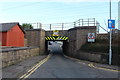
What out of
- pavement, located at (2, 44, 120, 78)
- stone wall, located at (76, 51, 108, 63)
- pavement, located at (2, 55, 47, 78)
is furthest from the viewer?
stone wall, located at (76, 51, 108, 63)

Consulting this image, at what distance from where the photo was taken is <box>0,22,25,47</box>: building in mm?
25062

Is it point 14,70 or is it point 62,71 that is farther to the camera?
point 62,71

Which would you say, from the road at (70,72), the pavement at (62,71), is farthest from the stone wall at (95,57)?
the road at (70,72)

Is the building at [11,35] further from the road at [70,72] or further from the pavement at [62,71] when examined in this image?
the road at [70,72]

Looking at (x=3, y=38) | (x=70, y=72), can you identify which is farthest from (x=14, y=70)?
(x=3, y=38)

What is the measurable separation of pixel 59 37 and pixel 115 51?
17.6 m

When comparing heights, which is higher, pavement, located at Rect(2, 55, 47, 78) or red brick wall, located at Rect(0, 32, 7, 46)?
red brick wall, located at Rect(0, 32, 7, 46)

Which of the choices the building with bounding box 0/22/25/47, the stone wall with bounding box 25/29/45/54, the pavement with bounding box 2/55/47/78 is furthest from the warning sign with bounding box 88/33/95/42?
the building with bounding box 0/22/25/47

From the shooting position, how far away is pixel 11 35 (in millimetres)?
26422

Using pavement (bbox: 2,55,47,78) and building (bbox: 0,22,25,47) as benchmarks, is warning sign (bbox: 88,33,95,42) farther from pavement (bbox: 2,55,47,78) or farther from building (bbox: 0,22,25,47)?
building (bbox: 0,22,25,47)

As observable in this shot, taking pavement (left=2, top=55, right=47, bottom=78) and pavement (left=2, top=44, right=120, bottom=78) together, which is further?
pavement (left=2, top=44, right=120, bottom=78)

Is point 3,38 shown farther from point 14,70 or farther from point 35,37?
point 14,70

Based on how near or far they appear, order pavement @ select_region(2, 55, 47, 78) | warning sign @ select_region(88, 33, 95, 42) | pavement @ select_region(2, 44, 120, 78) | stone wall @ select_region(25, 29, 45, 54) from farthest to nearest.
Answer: stone wall @ select_region(25, 29, 45, 54)
warning sign @ select_region(88, 33, 95, 42)
pavement @ select_region(2, 44, 120, 78)
pavement @ select_region(2, 55, 47, 78)

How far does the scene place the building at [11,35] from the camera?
25062mm
